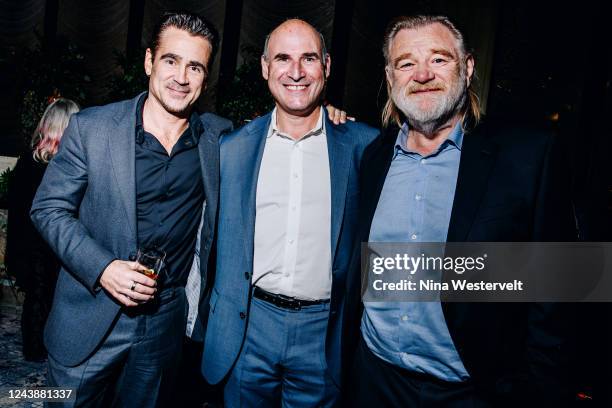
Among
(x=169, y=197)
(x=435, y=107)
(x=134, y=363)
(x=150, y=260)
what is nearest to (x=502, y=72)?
(x=435, y=107)

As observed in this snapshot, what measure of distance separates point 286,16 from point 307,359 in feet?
24.4

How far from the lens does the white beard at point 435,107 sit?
1688 mm

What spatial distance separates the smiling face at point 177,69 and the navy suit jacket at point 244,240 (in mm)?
300

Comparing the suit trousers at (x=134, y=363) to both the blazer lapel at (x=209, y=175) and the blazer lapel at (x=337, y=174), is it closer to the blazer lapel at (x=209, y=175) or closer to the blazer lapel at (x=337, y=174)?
the blazer lapel at (x=209, y=175)

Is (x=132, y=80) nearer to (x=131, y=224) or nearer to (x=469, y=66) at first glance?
(x=131, y=224)

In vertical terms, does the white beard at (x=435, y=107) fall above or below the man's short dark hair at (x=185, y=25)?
below

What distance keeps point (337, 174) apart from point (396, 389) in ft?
3.05

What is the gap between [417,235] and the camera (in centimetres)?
163

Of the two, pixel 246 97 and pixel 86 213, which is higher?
pixel 246 97

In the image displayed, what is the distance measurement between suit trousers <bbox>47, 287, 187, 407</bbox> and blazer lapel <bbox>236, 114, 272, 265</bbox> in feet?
1.36

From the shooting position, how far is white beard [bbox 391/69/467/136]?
1.69m

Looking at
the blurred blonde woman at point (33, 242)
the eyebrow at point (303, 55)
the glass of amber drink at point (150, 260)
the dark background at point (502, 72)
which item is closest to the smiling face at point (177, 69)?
the eyebrow at point (303, 55)

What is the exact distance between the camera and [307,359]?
6.45 ft

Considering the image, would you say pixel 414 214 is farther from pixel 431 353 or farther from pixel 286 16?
pixel 286 16
